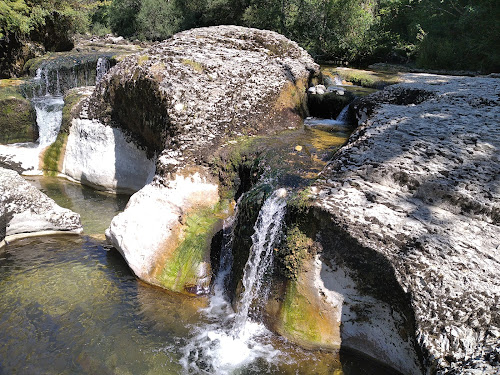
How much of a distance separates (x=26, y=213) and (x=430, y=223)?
6150 mm

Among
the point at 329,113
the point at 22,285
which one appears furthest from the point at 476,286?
the point at 329,113

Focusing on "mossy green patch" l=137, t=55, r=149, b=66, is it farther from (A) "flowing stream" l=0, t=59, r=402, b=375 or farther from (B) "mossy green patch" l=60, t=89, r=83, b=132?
(A) "flowing stream" l=0, t=59, r=402, b=375

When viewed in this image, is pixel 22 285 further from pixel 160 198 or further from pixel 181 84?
pixel 181 84

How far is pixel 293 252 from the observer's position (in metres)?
4.54

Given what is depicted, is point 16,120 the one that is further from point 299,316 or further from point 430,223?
point 430,223

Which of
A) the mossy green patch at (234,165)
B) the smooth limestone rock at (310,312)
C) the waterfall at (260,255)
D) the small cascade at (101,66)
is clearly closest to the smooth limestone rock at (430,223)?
the smooth limestone rock at (310,312)

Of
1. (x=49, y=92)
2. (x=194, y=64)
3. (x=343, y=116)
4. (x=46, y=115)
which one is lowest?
(x=46, y=115)

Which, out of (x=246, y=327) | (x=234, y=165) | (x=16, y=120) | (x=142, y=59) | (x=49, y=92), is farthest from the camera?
(x=49, y=92)

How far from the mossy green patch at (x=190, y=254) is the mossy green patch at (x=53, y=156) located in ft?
16.8

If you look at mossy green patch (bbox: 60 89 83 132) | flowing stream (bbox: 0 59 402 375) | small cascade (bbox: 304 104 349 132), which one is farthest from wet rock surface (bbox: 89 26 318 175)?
flowing stream (bbox: 0 59 402 375)

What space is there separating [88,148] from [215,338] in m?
5.88

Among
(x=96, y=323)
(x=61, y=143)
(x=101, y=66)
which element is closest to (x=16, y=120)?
(x=61, y=143)

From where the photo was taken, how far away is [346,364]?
13.9 feet

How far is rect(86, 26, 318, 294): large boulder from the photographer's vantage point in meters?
5.79
